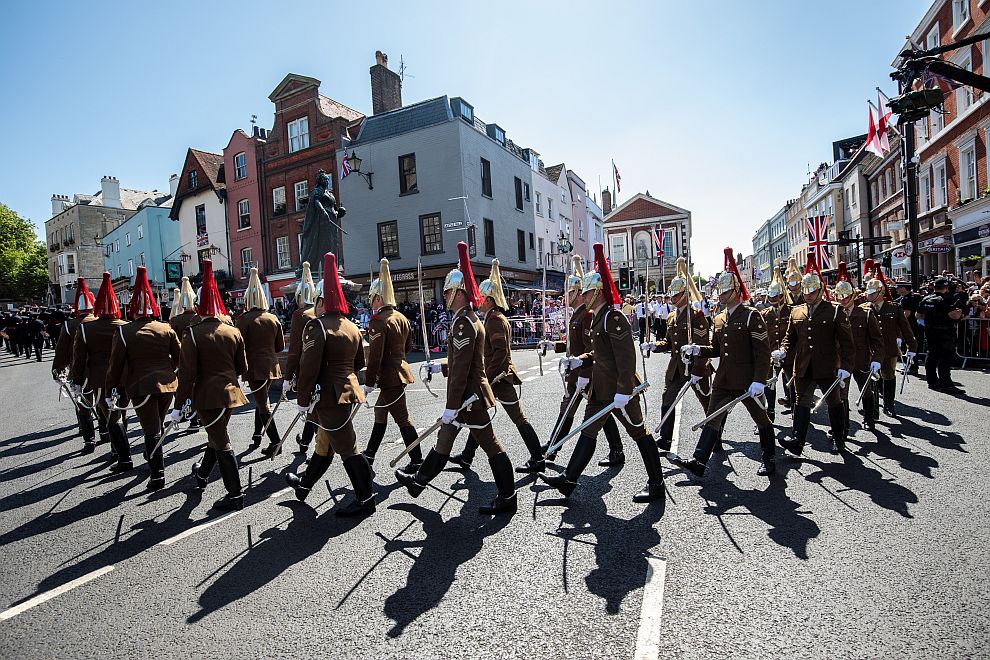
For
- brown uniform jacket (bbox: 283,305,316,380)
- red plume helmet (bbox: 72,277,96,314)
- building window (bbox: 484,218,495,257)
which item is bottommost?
brown uniform jacket (bbox: 283,305,316,380)

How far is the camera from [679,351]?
258 inches

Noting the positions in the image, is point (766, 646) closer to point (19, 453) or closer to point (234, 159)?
point (19, 453)

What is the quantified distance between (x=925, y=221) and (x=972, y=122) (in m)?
A: 5.09

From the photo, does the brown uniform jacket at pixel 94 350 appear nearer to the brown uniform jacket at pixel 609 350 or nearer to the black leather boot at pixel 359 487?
the black leather boot at pixel 359 487

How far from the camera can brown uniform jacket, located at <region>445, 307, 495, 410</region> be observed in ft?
15.9

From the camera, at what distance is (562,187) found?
4253 cm

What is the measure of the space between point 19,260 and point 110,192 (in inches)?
409

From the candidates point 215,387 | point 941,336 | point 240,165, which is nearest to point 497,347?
point 215,387

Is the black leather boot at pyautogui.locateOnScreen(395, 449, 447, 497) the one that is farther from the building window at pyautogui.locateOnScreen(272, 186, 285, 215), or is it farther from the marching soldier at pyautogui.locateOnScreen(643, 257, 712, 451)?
the building window at pyautogui.locateOnScreen(272, 186, 285, 215)

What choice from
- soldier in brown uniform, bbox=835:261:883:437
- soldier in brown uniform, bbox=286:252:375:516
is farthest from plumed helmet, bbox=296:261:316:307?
soldier in brown uniform, bbox=835:261:883:437

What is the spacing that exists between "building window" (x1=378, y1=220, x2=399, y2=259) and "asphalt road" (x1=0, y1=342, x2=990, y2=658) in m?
24.1

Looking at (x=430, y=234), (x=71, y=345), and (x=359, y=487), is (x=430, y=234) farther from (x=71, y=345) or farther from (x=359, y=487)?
(x=359, y=487)

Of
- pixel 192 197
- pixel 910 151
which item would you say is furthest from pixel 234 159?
pixel 910 151

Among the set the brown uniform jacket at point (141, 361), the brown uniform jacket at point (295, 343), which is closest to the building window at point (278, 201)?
the brown uniform jacket at point (295, 343)
